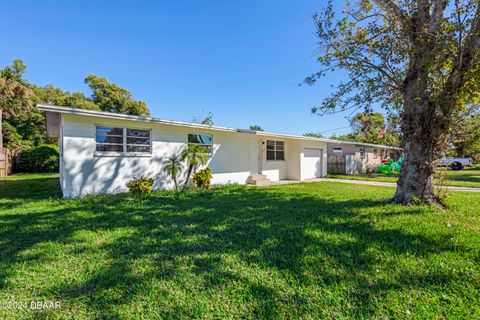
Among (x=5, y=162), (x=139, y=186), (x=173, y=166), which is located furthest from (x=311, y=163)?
(x=5, y=162)

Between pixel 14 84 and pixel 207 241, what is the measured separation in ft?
74.3

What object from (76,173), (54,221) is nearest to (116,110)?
(76,173)

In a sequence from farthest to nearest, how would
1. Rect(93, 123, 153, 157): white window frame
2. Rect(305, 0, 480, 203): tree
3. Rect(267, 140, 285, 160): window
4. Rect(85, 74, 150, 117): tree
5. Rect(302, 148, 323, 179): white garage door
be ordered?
Rect(85, 74, 150, 117): tree < Rect(302, 148, 323, 179): white garage door < Rect(267, 140, 285, 160): window < Rect(93, 123, 153, 157): white window frame < Rect(305, 0, 480, 203): tree

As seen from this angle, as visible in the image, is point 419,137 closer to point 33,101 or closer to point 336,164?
point 336,164

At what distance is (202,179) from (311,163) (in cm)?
834

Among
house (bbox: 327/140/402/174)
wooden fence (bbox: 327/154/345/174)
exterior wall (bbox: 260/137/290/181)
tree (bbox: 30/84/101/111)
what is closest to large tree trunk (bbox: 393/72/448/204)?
exterior wall (bbox: 260/137/290/181)

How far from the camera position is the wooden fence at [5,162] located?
14.9 metres

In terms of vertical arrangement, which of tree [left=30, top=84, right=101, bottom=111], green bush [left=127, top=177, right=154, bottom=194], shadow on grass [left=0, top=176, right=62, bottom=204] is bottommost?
shadow on grass [left=0, top=176, right=62, bottom=204]

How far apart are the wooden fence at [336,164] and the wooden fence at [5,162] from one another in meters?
23.1

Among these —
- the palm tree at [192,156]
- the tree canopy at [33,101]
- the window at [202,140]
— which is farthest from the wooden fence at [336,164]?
the tree canopy at [33,101]

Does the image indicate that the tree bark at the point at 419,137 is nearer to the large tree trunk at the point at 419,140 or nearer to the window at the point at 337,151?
the large tree trunk at the point at 419,140

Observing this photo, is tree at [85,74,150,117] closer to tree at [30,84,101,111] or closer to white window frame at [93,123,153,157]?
tree at [30,84,101,111]

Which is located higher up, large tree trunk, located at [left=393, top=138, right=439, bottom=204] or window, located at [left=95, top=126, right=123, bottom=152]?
window, located at [left=95, top=126, right=123, bottom=152]

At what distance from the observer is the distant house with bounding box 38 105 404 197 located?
7.47 metres
